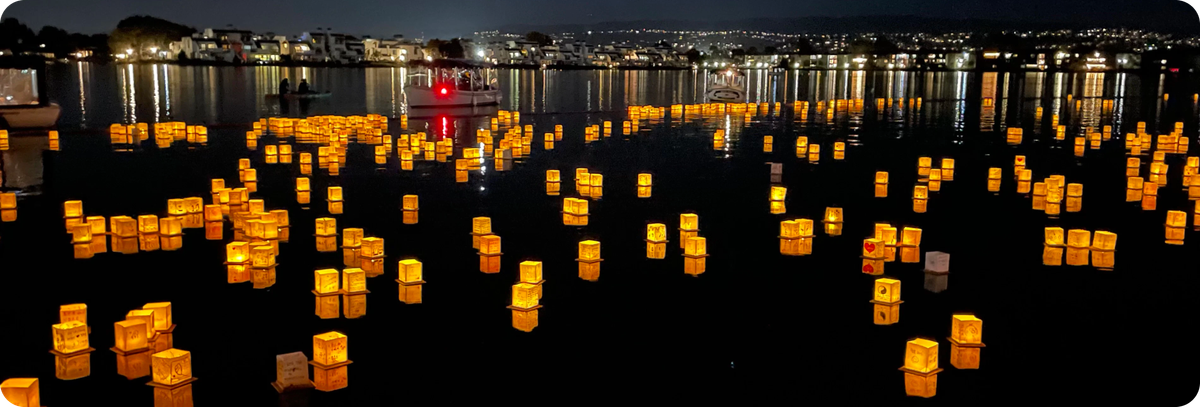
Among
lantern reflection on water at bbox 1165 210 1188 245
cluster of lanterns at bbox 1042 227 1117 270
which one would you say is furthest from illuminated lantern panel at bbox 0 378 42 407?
lantern reflection on water at bbox 1165 210 1188 245

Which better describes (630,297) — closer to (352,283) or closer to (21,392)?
(352,283)

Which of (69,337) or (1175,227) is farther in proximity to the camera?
(1175,227)

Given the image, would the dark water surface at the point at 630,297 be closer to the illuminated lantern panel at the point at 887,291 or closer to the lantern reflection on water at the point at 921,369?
the lantern reflection on water at the point at 921,369

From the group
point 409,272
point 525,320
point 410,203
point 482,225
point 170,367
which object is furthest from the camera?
point 410,203

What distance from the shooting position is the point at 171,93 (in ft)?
183

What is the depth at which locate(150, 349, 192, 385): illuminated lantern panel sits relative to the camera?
663cm

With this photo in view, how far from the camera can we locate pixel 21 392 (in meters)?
6.02

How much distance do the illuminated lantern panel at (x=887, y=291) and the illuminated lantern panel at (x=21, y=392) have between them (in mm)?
6325

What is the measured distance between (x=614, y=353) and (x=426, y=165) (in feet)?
41.2

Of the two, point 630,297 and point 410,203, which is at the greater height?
point 410,203

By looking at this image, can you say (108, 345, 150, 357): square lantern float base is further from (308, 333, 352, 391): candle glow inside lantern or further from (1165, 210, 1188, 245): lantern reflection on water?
(1165, 210, 1188, 245): lantern reflection on water

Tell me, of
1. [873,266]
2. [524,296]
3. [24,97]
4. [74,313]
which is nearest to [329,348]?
[524,296]

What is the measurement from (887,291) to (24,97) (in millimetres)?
26219

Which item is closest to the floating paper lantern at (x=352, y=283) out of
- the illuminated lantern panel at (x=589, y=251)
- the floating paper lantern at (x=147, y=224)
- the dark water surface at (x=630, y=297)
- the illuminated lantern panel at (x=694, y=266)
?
the dark water surface at (x=630, y=297)
